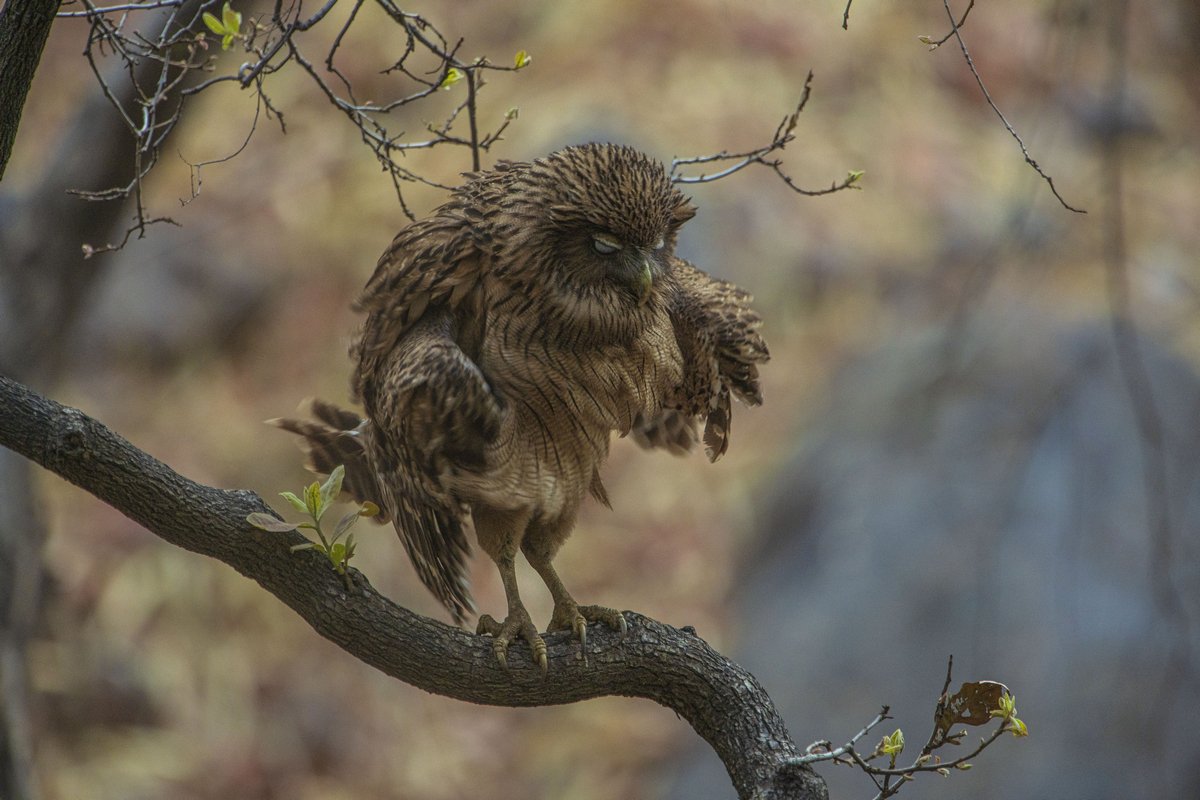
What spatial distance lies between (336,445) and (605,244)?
1.03m

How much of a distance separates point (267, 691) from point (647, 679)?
5295 mm

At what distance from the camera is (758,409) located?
8.48 m

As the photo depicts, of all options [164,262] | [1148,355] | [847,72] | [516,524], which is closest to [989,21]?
[847,72]

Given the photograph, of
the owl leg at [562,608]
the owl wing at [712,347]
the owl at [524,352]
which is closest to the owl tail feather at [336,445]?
the owl at [524,352]

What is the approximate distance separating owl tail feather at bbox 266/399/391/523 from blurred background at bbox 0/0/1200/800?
0.73 feet

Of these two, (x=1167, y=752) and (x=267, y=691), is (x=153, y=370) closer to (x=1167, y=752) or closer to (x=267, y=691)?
(x=267, y=691)

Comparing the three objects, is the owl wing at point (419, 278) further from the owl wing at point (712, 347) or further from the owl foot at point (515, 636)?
the owl foot at point (515, 636)

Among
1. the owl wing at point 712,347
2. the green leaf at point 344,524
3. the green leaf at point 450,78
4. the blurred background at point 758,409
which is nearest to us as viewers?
the green leaf at point 344,524

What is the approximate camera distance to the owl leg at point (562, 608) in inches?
106

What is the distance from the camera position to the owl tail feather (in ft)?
10.8

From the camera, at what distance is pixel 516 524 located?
3.02 m

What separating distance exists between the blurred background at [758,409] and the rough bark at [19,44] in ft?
4.38

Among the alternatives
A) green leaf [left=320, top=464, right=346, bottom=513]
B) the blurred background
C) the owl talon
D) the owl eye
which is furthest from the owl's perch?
the blurred background

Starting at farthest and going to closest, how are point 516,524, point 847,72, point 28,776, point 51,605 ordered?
point 847,72 → point 51,605 → point 28,776 → point 516,524
